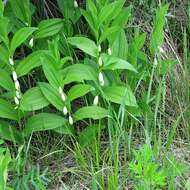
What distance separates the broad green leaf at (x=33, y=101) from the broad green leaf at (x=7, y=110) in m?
0.06

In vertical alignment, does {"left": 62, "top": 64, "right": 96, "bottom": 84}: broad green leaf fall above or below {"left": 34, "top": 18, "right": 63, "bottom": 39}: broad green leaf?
below

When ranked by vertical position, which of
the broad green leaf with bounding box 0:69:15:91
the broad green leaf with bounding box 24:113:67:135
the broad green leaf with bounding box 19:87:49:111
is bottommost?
the broad green leaf with bounding box 24:113:67:135

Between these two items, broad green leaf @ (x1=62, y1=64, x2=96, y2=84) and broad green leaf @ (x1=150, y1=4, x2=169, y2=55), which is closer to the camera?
broad green leaf @ (x1=62, y1=64, x2=96, y2=84)

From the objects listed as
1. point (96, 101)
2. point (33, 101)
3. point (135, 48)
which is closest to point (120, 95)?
point (96, 101)

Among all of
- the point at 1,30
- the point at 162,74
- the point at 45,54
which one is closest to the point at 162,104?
the point at 162,74

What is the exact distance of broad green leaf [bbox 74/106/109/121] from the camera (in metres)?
1.91

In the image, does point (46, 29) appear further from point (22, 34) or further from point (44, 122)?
point (44, 122)

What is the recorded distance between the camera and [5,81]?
1901mm

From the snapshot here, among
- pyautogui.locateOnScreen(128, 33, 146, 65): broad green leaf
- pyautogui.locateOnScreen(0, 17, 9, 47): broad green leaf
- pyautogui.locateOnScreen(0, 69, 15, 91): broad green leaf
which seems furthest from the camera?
pyautogui.locateOnScreen(128, 33, 146, 65): broad green leaf

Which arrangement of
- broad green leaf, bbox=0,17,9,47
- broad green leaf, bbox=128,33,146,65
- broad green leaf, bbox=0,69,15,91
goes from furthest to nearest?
broad green leaf, bbox=128,33,146,65 → broad green leaf, bbox=0,69,15,91 → broad green leaf, bbox=0,17,9,47

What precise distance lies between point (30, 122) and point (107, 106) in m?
0.30

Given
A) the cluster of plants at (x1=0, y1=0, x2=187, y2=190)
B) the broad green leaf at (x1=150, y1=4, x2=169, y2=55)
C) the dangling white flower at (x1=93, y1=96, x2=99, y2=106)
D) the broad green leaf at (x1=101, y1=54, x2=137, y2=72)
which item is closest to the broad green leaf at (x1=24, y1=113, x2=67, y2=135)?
the cluster of plants at (x1=0, y1=0, x2=187, y2=190)

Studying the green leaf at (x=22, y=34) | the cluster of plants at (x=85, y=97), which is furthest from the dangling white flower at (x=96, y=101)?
the green leaf at (x=22, y=34)

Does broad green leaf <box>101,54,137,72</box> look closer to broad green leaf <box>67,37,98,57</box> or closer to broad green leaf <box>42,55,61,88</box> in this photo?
broad green leaf <box>67,37,98,57</box>
